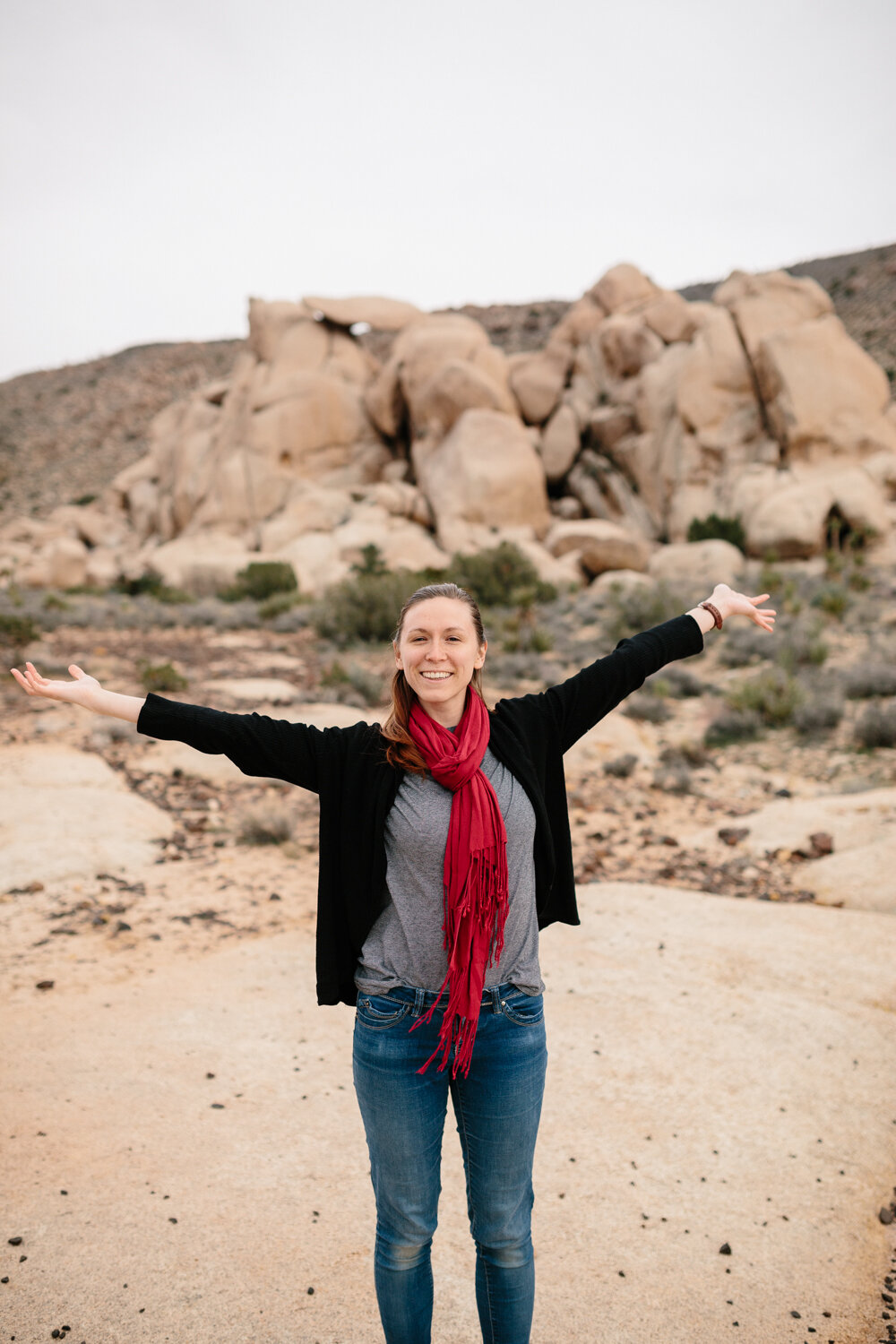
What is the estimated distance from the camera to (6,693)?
1116 cm

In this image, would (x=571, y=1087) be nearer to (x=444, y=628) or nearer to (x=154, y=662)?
(x=444, y=628)


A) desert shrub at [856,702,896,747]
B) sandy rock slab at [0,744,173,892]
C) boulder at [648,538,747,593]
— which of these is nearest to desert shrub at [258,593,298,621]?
boulder at [648,538,747,593]

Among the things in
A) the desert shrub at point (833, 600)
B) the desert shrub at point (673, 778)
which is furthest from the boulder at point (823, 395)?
the desert shrub at point (673, 778)

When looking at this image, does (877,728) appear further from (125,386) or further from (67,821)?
(125,386)

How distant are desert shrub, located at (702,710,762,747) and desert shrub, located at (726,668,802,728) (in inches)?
7.9

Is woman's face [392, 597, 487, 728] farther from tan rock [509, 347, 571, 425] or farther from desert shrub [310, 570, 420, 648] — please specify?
tan rock [509, 347, 571, 425]

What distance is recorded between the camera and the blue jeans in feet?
6.68

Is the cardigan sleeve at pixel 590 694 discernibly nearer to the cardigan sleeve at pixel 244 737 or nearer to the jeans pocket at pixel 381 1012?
the cardigan sleeve at pixel 244 737

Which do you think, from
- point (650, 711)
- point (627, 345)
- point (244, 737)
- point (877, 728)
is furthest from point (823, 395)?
point (244, 737)

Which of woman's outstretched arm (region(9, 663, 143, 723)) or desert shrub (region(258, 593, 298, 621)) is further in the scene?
desert shrub (region(258, 593, 298, 621))

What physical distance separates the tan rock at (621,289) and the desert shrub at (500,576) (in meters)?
14.6

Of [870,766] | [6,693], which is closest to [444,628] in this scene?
[870,766]

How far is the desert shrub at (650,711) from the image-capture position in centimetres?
1134

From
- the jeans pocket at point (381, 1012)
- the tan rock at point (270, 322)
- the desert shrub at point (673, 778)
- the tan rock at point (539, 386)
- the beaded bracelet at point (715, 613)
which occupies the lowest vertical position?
the desert shrub at point (673, 778)
